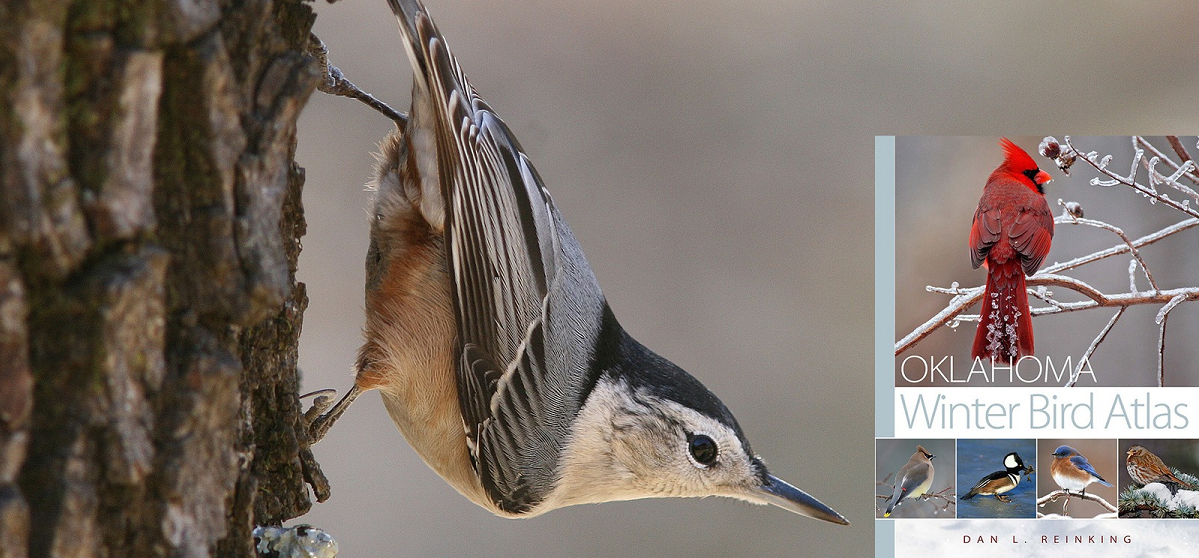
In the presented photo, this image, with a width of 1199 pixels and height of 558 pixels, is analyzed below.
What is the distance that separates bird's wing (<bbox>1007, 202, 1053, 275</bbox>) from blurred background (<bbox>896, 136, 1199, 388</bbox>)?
15 mm

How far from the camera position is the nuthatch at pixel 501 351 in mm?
1013

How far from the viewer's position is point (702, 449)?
1152 mm

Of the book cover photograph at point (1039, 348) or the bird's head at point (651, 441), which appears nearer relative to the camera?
the bird's head at point (651, 441)

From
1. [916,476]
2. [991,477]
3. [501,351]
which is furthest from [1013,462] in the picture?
[501,351]

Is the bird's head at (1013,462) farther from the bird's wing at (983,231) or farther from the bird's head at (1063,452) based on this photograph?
the bird's wing at (983,231)

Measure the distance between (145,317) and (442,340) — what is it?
0.58 m

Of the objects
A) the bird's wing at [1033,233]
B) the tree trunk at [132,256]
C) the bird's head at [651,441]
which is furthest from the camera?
the bird's wing at [1033,233]

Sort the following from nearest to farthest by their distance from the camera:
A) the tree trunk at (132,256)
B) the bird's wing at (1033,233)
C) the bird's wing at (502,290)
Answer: the tree trunk at (132,256), the bird's wing at (502,290), the bird's wing at (1033,233)

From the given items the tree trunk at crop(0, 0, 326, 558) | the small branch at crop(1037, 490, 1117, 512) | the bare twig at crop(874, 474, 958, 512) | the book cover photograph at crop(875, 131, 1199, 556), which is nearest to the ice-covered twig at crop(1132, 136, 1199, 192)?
the book cover photograph at crop(875, 131, 1199, 556)

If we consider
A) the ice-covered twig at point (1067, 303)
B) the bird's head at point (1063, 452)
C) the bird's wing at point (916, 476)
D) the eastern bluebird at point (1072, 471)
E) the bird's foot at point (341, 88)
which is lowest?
the bird's wing at point (916, 476)

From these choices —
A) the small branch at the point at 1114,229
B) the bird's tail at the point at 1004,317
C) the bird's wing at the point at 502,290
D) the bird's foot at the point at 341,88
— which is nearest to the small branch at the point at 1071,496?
the bird's tail at the point at 1004,317

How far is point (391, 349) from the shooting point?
110 centimetres

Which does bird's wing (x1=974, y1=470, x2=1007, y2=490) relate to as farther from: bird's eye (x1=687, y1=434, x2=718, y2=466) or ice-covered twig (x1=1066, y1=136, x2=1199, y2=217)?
bird's eye (x1=687, y1=434, x2=718, y2=466)

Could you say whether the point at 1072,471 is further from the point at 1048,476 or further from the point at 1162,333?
the point at 1162,333
